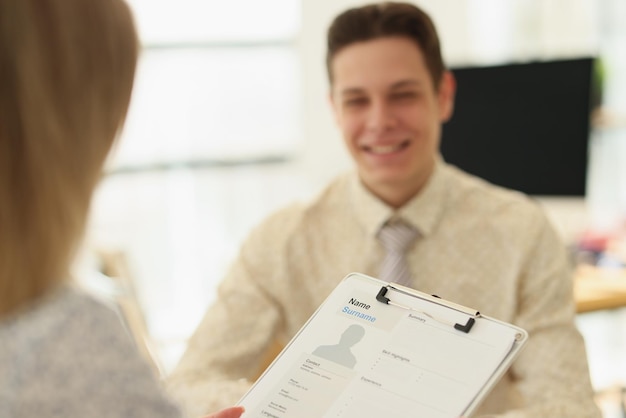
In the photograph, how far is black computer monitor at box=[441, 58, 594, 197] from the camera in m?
2.41

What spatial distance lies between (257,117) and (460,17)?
3.80 ft

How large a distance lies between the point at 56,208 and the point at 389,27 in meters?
1.05

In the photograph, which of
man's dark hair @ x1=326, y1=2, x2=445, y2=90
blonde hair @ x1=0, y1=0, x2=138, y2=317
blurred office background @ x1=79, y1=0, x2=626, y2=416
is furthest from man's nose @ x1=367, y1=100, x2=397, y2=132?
blurred office background @ x1=79, y1=0, x2=626, y2=416

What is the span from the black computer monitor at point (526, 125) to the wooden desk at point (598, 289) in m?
0.26

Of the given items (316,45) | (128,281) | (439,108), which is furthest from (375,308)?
(316,45)

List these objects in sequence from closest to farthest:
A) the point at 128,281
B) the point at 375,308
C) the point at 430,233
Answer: the point at 375,308, the point at 430,233, the point at 128,281

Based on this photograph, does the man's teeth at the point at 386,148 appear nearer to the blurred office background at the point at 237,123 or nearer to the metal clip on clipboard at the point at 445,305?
the metal clip on clipboard at the point at 445,305

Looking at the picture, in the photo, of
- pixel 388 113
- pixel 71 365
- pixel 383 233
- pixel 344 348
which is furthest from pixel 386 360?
pixel 388 113

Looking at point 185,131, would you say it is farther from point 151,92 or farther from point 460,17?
point 460,17

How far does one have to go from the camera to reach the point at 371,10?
1.63 m

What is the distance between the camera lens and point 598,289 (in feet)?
7.29

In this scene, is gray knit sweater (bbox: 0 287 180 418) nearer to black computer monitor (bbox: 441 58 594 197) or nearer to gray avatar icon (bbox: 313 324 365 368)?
gray avatar icon (bbox: 313 324 365 368)

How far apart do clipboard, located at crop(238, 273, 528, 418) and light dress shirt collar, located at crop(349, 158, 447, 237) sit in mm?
476

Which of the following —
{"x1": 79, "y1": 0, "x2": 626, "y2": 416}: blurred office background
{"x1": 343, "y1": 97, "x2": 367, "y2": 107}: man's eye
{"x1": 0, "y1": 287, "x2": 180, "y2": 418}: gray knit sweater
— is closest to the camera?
{"x1": 0, "y1": 287, "x2": 180, "y2": 418}: gray knit sweater
